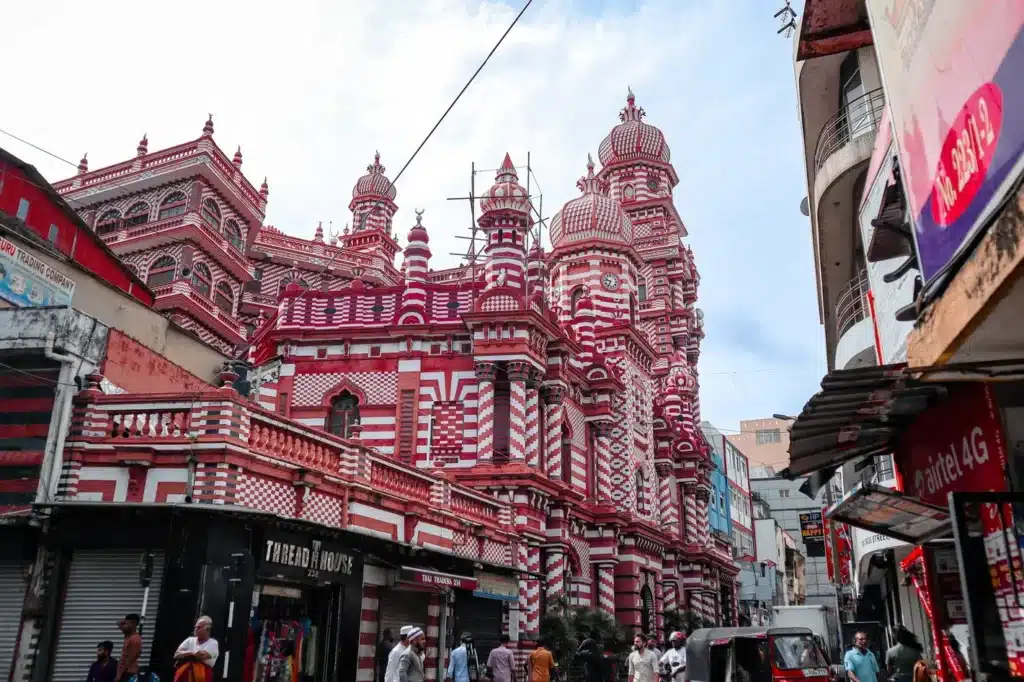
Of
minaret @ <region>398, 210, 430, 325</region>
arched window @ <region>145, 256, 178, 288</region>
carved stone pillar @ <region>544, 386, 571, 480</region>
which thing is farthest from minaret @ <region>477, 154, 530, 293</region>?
arched window @ <region>145, 256, 178, 288</region>

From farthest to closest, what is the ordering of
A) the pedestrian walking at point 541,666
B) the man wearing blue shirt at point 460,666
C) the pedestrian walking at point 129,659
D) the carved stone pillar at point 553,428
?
the carved stone pillar at point 553,428 < the pedestrian walking at point 541,666 < the man wearing blue shirt at point 460,666 < the pedestrian walking at point 129,659

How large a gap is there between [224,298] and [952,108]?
121ft

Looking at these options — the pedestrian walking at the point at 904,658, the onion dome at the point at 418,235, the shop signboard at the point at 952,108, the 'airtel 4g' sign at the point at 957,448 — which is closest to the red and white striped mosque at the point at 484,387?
the onion dome at the point at 418,235

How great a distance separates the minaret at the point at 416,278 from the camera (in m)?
27.0

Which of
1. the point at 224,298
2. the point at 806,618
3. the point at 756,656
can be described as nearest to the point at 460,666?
the point at 756,656

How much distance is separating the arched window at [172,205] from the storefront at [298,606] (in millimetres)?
26833

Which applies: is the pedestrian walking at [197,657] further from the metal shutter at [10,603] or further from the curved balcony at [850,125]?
the curved balcony at [850,125]

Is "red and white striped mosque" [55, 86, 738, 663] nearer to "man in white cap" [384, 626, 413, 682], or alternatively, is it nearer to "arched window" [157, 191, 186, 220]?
"arched window" [157, 191, 186, 220]

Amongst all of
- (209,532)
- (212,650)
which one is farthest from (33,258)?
(212,650)

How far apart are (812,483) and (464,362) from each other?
17112 millimetres

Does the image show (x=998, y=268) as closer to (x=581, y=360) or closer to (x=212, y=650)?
(x=212, y=650)

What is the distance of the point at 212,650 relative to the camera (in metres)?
9.77

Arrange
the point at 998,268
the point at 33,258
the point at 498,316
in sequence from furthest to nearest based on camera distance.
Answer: the point at 498,316 → the point at 33,258 → the point at 998,268

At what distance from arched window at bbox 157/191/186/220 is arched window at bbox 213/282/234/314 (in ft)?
11.8
